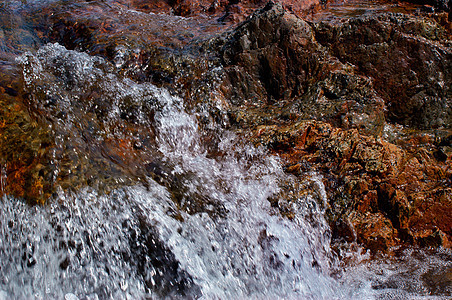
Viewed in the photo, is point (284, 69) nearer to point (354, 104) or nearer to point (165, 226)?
point (354, 104)

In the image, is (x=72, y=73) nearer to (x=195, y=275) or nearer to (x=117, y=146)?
(x=117, y=146)

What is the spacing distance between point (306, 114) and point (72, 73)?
2.82m

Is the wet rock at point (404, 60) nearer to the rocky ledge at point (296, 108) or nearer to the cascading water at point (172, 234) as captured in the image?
the rocky ledge at point (296, 108)

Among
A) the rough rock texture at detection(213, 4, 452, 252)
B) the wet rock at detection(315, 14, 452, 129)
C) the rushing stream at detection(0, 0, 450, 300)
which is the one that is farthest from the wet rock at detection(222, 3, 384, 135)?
the rushing stream at detection(0, 0, 450, 300)

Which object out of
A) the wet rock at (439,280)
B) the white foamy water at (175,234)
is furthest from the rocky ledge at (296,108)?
the wet rock at (439,280)

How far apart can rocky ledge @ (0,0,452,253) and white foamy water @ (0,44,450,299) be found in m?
0.11

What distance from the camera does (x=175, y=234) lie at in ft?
8.96

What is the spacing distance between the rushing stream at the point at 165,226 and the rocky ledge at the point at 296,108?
50 mm

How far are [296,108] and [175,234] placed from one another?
223cm

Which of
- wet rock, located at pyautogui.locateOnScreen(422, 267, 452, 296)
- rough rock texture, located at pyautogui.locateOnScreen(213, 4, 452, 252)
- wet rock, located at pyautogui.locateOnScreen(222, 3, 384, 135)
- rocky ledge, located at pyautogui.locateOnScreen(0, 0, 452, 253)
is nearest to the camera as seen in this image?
wet rock, located at pyautogui.locateOnScreen(422, 267, 452, 296)

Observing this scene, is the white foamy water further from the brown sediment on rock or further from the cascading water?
the brown sediment on rock

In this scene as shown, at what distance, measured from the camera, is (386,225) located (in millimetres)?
3170

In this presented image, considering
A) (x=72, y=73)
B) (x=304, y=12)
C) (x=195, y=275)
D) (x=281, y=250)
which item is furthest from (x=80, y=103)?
(x=304, y=12)

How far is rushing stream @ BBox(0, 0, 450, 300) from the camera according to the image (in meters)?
2.39
